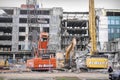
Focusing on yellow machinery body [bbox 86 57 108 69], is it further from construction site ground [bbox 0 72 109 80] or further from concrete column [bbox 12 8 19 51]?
concrete column [bbox 12 8 19 51]

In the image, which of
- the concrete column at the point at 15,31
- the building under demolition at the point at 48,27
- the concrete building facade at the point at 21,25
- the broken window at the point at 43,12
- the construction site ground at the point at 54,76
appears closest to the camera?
the construction site ground at the point at 54,76

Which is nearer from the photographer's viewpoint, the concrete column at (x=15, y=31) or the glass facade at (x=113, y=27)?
the concrete column at (x=15, y=31)

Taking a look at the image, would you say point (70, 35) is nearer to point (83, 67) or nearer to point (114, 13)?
point (114, 13)

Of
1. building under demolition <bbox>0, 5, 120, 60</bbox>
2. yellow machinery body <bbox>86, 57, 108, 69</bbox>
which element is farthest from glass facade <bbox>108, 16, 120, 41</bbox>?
yellow machinery body <bbox>86, 57, 108, 69</bbox>

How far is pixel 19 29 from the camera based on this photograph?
10750cm

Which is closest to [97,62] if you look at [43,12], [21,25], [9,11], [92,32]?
[92,32]

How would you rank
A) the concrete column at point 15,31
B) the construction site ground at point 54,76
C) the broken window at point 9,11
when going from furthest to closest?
the broken window at point 9,11, the concrete column at point 15,31, the construction site ground at point 54,76

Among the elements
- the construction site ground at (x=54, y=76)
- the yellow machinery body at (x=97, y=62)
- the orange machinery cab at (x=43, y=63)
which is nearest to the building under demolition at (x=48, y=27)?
the yellow machinery body at (x=97, y=62)

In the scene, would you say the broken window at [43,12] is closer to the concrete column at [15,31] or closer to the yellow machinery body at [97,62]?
the concrete column at [15,31]

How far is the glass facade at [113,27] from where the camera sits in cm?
11059

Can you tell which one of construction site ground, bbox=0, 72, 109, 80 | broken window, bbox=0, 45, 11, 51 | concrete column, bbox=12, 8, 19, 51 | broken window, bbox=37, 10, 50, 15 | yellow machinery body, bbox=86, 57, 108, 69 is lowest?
→ construction site ground, bbox=0, 72, 109, 80

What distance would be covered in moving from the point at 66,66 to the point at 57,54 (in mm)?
42448

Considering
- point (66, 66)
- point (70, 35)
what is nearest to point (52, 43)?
point (70, 35)

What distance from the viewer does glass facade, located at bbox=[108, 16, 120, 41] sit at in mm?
110588
